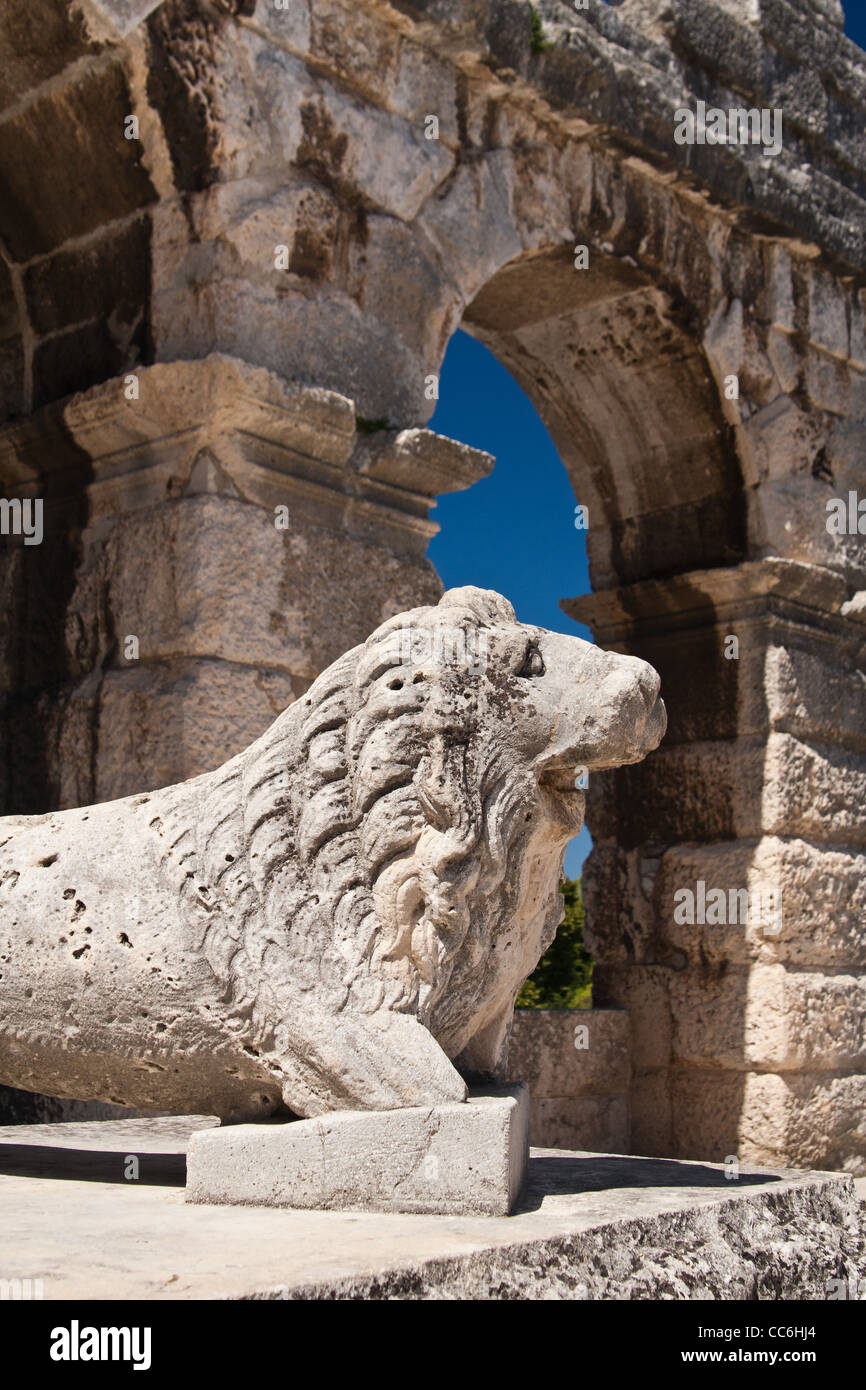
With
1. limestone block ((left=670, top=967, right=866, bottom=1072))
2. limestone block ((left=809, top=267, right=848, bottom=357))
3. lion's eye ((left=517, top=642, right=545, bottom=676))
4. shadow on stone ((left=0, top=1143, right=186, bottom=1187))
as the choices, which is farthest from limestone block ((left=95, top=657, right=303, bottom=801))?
limestone block ((left=809, top=267, right=848, bottom=357))

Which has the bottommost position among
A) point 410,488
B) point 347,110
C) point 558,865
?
point 558,865

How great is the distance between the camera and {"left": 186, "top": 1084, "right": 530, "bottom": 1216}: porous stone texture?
2248 mm

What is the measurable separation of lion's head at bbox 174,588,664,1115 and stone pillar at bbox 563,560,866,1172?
10.6ft

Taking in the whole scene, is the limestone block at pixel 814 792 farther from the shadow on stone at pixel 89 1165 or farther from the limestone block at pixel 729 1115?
the shadow on stone at pixel 89 1165

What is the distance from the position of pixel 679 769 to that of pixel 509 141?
2550 millimetres

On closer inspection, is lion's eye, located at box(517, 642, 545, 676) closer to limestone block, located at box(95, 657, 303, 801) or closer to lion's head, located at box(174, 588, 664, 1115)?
lion's head, located at box(174, 588, 664, 1115)

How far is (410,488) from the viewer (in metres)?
4.41

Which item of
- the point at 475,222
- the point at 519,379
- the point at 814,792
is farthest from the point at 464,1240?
the point at 519,379

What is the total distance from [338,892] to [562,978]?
24.7 feet

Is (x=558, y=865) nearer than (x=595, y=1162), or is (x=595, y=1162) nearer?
(x=558, y=865)
